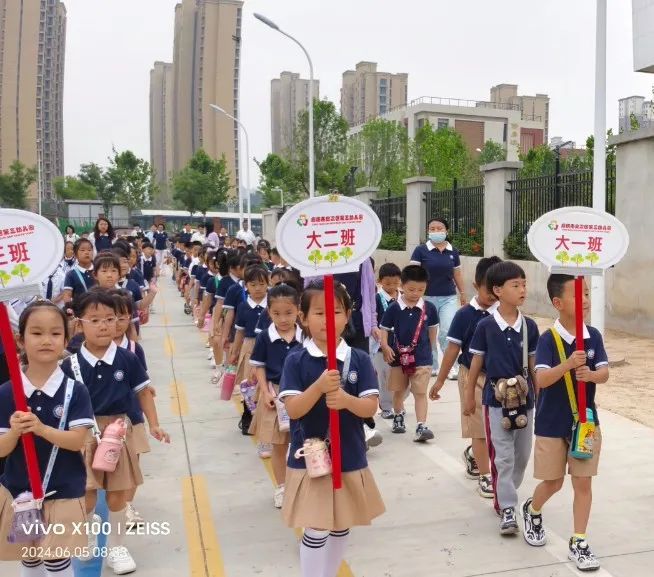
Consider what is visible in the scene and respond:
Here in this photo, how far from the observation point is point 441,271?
759 centimetres

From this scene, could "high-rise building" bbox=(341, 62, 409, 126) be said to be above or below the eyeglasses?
above

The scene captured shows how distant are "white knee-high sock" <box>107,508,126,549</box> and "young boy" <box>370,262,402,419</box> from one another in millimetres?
2768

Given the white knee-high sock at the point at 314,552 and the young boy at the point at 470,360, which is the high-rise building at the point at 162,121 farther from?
the white knee-high sock at the point at 314,552

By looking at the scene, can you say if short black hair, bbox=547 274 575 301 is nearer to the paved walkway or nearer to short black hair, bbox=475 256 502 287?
short black hair, bbox=475 256 502 287

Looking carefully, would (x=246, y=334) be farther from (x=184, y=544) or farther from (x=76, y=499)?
(x=76, y=499)

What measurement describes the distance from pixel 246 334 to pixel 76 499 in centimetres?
279

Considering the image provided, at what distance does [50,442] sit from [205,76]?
74.1 metres

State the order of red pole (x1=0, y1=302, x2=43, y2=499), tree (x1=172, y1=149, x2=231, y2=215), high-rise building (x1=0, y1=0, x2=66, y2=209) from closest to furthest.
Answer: red pole (x1=0, y1=302, x2=43, y2=499) → tree (x1=172, y1=149, x2=231, y2=215) → high-rise building (x1=0, y1=0, x2=66, y2=209)

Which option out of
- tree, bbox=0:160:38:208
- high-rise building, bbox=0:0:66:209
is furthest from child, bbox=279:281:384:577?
high-rise building, bbox=0:0:66:209

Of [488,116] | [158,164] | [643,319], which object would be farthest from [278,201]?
[158,164]

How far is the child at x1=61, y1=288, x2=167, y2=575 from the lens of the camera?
136 inches

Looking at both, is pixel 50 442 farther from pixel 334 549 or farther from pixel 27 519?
pixel 334 549

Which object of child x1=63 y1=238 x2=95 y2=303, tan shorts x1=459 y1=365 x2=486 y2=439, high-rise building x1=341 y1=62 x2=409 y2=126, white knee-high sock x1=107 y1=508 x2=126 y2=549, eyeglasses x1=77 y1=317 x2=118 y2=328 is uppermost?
high-rise building x1=341 y1=62 x2=409 y2=126

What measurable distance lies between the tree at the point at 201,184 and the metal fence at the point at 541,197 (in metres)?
36.2
